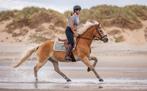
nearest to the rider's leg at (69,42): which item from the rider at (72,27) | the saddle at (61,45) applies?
the rider at (72,27)

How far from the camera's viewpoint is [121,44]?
93.9 feet

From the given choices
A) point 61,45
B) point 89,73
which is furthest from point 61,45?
point 89,73

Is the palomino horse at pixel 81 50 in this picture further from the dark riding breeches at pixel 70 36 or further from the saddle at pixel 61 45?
the dark riding breeches at pixel 70 36

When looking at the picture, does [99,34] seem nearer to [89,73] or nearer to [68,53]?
[68,53]

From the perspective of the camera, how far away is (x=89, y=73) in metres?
19.6

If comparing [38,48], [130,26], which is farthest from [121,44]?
[38,48]

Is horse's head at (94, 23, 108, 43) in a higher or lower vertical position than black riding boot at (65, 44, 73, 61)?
higher

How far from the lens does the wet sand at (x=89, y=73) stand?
14.9 metres

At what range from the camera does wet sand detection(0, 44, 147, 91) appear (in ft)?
48.8

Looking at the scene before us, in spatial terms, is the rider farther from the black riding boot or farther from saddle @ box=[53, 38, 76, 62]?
saddle @ box=[53, 38, 76, 62]

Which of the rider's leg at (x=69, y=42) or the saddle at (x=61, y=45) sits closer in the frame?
the rider's leg at (x=69, y=42)

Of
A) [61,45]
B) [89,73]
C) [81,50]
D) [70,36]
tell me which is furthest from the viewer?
[89,73]

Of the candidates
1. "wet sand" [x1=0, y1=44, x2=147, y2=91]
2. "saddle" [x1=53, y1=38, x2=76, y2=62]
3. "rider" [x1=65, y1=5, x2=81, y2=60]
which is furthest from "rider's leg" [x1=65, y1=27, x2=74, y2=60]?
"wet sand" [x1=0, y1=44, x2=147, y2=91]

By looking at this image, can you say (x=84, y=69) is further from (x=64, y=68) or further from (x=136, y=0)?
(x=136, y=0)
